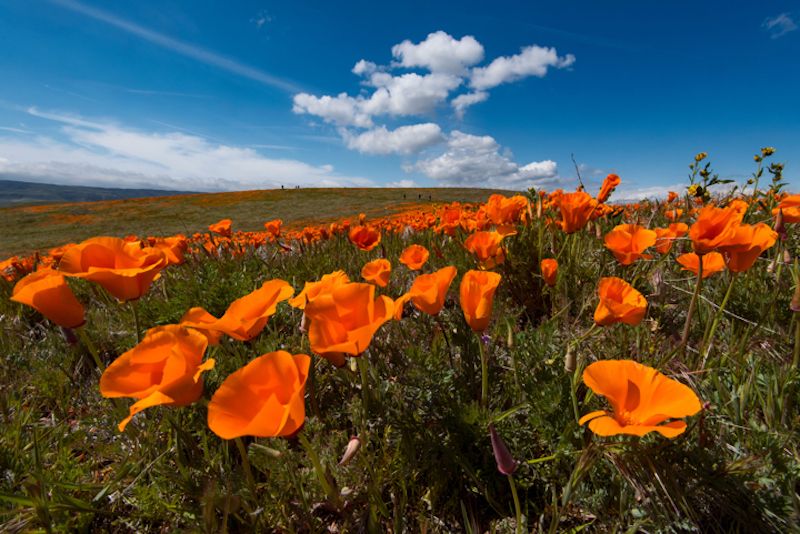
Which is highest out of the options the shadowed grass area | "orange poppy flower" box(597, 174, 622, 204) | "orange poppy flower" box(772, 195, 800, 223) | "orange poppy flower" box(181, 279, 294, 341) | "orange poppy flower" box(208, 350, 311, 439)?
"orange poppy flower" box(597, 174, 622, 204)

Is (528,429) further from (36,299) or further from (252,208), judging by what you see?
(252,208)

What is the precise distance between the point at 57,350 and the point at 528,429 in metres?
2.83

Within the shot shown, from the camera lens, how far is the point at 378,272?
6.00 ft

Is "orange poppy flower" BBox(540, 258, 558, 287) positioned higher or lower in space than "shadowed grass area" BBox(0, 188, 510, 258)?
higher

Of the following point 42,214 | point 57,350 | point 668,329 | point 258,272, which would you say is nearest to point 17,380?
point 57,350

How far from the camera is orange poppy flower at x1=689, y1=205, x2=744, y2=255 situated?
1.35 m

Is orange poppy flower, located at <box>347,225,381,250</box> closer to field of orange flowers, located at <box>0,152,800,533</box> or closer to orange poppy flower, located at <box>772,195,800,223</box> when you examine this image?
field of orange flowers, located at <box>0,152,800,533</box>

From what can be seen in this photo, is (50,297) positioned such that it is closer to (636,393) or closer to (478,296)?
(478,296)

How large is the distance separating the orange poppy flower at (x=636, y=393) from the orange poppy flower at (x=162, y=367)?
96 centimetres

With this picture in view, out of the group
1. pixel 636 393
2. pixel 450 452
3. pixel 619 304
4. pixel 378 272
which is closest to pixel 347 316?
pixel 450 452

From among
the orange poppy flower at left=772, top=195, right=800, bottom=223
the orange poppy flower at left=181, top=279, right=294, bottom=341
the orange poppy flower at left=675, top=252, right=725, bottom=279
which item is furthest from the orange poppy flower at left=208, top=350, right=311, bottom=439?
the orange poppy flower at left=772, top=195, right=800, bottom=223

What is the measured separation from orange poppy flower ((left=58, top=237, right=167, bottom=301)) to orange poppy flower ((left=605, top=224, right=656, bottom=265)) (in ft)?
6.08

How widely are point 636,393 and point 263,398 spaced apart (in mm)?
957

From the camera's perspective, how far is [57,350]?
247 centimetres
